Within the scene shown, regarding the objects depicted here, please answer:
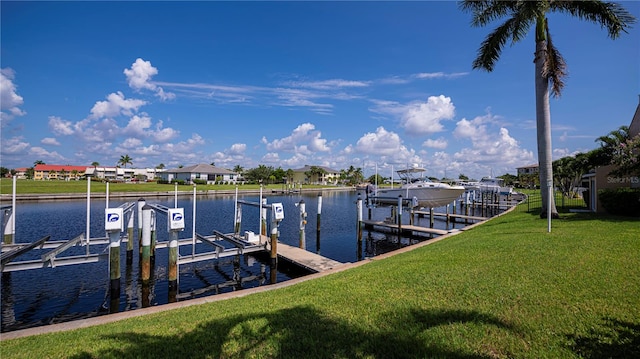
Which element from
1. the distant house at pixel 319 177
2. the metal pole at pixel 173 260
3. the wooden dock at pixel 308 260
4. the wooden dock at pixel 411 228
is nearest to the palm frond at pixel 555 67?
the wooden dock at pixel 411 228

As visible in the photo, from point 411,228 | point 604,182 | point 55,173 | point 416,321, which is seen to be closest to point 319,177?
point 55,173

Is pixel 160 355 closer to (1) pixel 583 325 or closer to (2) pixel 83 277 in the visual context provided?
(1) pixel 583 325

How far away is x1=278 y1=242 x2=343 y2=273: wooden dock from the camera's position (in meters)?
11.5

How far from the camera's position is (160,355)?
4.05 meters

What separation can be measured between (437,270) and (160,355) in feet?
18.3

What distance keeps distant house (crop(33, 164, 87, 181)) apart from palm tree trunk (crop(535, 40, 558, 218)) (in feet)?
425

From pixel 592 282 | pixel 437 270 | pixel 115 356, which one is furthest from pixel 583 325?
A: pixel 115 356

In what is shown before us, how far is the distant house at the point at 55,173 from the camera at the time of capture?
11112 centimetres

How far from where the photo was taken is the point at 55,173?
4562 inches

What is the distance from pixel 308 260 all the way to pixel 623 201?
1464 centimetres

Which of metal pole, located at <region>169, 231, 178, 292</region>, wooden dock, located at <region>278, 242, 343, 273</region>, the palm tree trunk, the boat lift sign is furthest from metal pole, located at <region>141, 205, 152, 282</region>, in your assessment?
the palm tree trunk

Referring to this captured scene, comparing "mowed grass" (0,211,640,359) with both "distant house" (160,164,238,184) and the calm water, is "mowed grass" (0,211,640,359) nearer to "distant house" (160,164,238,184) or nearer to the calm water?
the calm water

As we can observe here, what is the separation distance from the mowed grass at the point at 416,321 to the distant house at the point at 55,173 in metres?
129

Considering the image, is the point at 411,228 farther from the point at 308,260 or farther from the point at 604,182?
the point at 308,260
